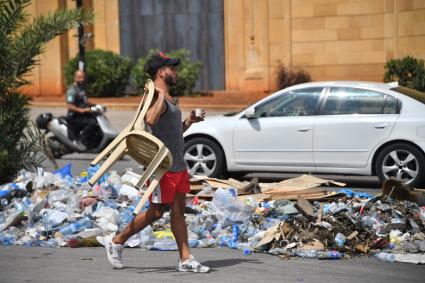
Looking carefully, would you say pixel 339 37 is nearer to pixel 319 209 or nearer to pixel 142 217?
pixel 319 209

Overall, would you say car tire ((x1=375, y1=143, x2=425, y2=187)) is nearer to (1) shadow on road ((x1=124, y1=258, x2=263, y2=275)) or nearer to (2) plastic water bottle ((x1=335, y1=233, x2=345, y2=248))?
(2) plastic water bottle ((x1=335, y1=233, x2=345, y2=248))

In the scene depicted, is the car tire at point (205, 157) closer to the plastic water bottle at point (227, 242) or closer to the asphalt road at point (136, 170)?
the asphalt road at point (136, 170)

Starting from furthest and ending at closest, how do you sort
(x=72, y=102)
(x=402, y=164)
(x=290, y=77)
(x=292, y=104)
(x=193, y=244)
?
(x=290, y=77)
(x=72, y=102)
(x=292, y=104)
(x=402, y=164)
(x=193, y=244)

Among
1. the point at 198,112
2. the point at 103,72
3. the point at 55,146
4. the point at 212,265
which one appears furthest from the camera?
the point at 103,72

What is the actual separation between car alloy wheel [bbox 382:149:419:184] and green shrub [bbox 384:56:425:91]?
10211 mm

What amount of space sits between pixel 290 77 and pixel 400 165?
13.9 meters

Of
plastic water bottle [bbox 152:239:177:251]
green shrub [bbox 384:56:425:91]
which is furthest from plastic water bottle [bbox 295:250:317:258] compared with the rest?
green shrub [bbox 384:56:425:91]

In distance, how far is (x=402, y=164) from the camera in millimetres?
13281

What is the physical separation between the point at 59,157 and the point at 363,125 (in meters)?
7.17

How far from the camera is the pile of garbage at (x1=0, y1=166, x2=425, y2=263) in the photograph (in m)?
8.87

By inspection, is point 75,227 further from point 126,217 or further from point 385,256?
point 385,256

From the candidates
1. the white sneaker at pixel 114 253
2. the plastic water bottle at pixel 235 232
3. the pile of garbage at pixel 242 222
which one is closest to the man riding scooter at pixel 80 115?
the pile of garbage at pixel 242 222

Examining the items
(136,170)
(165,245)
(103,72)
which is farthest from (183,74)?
(165,245)

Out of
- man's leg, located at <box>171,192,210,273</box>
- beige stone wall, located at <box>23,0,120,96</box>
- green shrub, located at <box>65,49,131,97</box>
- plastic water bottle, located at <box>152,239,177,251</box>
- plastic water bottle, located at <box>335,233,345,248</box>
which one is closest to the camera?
man's leg, located at <box>171,192,210,273</box>
